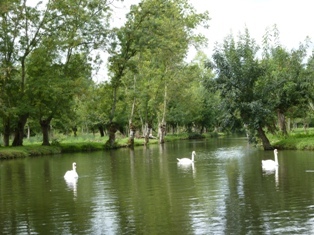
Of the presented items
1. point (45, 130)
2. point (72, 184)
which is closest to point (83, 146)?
point (45, 130)

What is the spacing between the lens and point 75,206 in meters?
18.5

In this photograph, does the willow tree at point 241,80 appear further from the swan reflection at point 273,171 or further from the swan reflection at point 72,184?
the swan reflection at point 72,184

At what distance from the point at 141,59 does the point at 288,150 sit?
116ft

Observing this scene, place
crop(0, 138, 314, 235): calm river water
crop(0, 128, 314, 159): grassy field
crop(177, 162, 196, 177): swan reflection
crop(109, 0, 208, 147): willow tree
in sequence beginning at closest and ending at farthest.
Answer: crop(0, 138, 314, 235): calm river water, crop(177, 162, 196, 177): swan reflection, crop(0, 128, 314, 159): grassy field, crop(109, 0, 208, 147): willow tree

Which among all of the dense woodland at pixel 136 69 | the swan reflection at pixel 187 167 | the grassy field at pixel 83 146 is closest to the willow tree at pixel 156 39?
the dense woodland at pixel 136 69

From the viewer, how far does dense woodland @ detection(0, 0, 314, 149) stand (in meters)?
45.2

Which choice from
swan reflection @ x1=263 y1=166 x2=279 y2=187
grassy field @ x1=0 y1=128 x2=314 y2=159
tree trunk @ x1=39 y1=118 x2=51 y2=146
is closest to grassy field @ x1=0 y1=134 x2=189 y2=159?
grassy field @ x1=0 y1=128 x2=314 y2=159

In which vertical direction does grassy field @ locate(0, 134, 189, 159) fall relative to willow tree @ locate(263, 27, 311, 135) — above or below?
below

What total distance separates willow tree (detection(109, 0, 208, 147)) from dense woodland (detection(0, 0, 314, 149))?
0.14 metres

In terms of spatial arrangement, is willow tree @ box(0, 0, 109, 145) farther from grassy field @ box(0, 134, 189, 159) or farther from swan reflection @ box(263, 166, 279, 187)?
swan reflection @ box(263, 166, 279, 187)

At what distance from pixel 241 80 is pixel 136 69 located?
23295mm

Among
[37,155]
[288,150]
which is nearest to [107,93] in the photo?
[37,155]

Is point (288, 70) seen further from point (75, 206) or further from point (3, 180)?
point (75, 206)

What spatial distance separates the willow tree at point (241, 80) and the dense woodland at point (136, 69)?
0.09m
